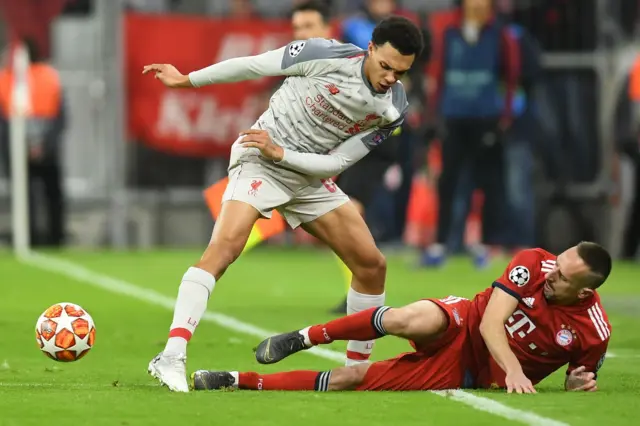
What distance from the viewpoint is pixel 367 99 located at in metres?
8.08

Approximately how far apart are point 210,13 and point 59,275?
6116 millimetres

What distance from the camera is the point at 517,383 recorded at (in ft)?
24.0

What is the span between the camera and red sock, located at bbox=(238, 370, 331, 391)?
746 centimetres

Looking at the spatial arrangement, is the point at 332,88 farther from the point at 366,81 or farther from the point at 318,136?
the point at 318,136

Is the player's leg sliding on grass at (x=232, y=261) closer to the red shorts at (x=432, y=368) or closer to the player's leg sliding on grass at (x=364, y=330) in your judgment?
the player's leg sliding on grass at (x=364, y=330)

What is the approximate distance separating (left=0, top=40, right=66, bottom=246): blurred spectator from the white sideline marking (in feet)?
4.01

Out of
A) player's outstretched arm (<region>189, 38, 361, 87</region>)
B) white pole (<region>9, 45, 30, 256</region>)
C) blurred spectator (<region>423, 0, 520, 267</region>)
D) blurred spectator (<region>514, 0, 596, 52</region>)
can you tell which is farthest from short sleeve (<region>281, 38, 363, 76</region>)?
blurred spectator (<region>514, 0, 596, 52</region>)

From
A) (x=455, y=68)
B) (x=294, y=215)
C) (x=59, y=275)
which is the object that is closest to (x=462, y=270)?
(x=455, y=68)

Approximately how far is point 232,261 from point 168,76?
1.02m

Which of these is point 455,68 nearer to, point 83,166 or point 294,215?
point 83,166

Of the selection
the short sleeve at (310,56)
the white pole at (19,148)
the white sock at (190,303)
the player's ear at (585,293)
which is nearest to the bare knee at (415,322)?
the player's ear at (585,293)

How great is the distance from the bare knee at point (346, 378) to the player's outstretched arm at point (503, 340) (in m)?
0.64

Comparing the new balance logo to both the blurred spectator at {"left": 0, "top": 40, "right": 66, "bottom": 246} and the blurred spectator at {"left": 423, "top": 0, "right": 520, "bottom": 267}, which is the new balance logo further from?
the blurred spectator at {"left": 0, "top": 40, "right": 66, "bottom": 246}

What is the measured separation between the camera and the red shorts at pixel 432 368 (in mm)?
7516
